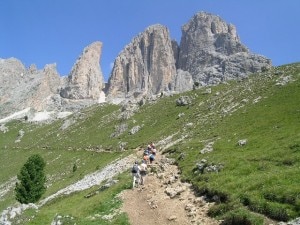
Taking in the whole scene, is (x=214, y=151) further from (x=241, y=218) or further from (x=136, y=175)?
(x=241, y=218)

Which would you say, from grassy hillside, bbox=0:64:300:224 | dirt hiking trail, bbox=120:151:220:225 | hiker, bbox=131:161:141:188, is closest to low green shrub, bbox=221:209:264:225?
grassy hillside, bbox=0:64:300:224

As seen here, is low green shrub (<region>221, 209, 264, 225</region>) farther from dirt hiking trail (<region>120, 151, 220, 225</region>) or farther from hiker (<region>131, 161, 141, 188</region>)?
hiker (<region>131, 161, 141, 188</region>)

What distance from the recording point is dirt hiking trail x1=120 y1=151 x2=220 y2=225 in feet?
85.4

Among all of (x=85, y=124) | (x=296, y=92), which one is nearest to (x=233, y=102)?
(x=296, y=92)

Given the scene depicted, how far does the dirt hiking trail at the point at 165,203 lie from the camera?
85.4 feet

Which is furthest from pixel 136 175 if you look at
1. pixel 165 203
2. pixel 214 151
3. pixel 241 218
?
pixel 241 218

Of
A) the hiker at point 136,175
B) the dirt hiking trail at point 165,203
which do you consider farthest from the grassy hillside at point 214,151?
the hiker at point 136,175

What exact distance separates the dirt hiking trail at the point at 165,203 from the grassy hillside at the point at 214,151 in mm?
971

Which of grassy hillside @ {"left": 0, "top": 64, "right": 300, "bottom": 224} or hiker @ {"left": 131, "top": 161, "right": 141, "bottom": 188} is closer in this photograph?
grassy hillside @ {"left": 0, "top": 64, "right": 300, "bottom": 224}

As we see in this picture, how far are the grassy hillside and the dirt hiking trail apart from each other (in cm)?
97

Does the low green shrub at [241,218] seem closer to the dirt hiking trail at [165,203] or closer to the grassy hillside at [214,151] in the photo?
the grassy hillside at [214,151]

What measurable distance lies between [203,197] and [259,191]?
571cm

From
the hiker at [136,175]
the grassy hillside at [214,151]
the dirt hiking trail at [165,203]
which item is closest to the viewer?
the grassy hillside at [214,151]

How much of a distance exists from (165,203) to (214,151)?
14.2 metres
